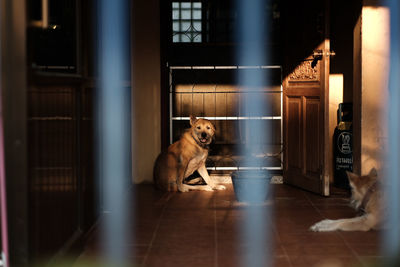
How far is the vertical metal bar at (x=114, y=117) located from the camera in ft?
15.3

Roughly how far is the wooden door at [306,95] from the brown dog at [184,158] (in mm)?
771

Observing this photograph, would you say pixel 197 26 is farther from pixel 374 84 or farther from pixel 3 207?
pixel 3 207

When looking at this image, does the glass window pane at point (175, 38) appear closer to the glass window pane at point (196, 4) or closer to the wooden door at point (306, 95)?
the glass window pane at point (196, 4)

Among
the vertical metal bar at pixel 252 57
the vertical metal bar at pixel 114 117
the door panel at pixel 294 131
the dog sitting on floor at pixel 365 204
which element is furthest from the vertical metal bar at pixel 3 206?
the vertical metal bar at pixel 252 57

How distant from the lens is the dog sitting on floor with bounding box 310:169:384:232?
408cm

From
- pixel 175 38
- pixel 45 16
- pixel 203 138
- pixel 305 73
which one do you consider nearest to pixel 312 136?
pixel 305 73

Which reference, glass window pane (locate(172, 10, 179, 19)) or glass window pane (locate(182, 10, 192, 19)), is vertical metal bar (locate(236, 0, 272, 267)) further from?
glass window pane (locate(172, 10, 179, 19))

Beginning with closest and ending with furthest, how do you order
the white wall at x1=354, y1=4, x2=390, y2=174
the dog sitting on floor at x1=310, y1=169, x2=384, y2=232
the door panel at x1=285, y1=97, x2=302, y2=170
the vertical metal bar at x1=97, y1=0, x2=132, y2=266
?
the dog sitting on floor at x1=310, y1=169, x2=384, y2=232
the vertical metal bar at x1=97, y1=0, x2=132, y2=266
the white wall at x1=354, y1=4, x2=390, y2=174
the door panel at x1=285, y1=97, x2=302, y2=170

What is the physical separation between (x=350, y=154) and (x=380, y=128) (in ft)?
3.04

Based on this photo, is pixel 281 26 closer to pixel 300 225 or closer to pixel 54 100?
pixel 300 225

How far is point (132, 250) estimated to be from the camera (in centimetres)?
372

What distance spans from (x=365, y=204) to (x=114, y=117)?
7.46 ft

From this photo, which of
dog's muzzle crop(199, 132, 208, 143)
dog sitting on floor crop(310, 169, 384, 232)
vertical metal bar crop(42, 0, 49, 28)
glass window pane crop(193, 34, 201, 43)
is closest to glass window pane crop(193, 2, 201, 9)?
glass window pane crop(193, 34, 201, 43)

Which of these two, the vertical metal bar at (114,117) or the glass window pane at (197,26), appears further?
the glass window pane at (197,26)
